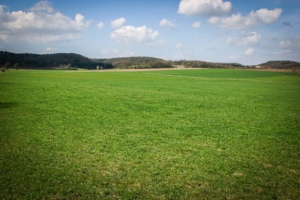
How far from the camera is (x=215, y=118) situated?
17.0m

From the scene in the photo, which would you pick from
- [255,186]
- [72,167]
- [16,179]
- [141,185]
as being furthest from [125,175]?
[255,186]

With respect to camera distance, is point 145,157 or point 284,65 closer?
point 145,157

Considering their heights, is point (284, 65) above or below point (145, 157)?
above

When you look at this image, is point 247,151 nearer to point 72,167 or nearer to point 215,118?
point 215,118

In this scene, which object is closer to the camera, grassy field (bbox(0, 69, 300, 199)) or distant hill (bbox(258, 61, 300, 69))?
grassy field (bbox(0, 69, 300, 199))

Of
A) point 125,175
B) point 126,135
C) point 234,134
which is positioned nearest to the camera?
point 125,175

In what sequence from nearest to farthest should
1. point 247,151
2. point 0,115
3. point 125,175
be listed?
point 125,175
point 247,151
point 0,115

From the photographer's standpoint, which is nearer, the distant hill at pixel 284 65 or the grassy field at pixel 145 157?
the grassy field at pixel 145 157

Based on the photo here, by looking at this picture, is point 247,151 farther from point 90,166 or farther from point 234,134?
point 90,166

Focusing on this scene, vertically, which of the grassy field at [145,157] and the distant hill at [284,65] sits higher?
the distant hill at [284,65]

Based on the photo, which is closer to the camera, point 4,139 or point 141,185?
point 141,185

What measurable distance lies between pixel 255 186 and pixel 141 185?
14.4 feet

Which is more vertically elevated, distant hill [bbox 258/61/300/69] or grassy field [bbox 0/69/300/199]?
distant hill [bbox 258/61/300/69]

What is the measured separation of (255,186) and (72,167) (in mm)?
7512
